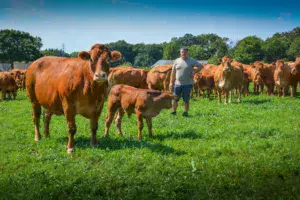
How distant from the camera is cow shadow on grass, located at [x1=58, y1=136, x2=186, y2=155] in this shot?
7152mm

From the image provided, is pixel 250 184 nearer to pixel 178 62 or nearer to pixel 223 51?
pixel 178 62

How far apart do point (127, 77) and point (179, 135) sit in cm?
977

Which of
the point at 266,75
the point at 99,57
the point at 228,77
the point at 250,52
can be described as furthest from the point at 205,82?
the point at 250,52

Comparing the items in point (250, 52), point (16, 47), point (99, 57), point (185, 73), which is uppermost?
point (16, 47)

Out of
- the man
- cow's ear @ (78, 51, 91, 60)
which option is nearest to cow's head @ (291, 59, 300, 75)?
the man

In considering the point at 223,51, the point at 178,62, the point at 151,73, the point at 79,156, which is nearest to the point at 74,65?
the point at 79,156

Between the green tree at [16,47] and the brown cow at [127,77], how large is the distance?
4787 cm

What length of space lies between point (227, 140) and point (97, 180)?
12.8 ft

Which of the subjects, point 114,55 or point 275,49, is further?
point 275,49

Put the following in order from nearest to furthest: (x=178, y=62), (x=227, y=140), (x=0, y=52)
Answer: (x=227, y=140)
(x=178, y=62)
(x=0, y=52)

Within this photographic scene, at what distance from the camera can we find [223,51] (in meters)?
88.9

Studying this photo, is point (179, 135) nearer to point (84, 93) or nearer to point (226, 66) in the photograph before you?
point (84, 93)

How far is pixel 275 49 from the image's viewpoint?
213 ft

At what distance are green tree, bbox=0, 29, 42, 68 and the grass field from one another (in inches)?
2158
